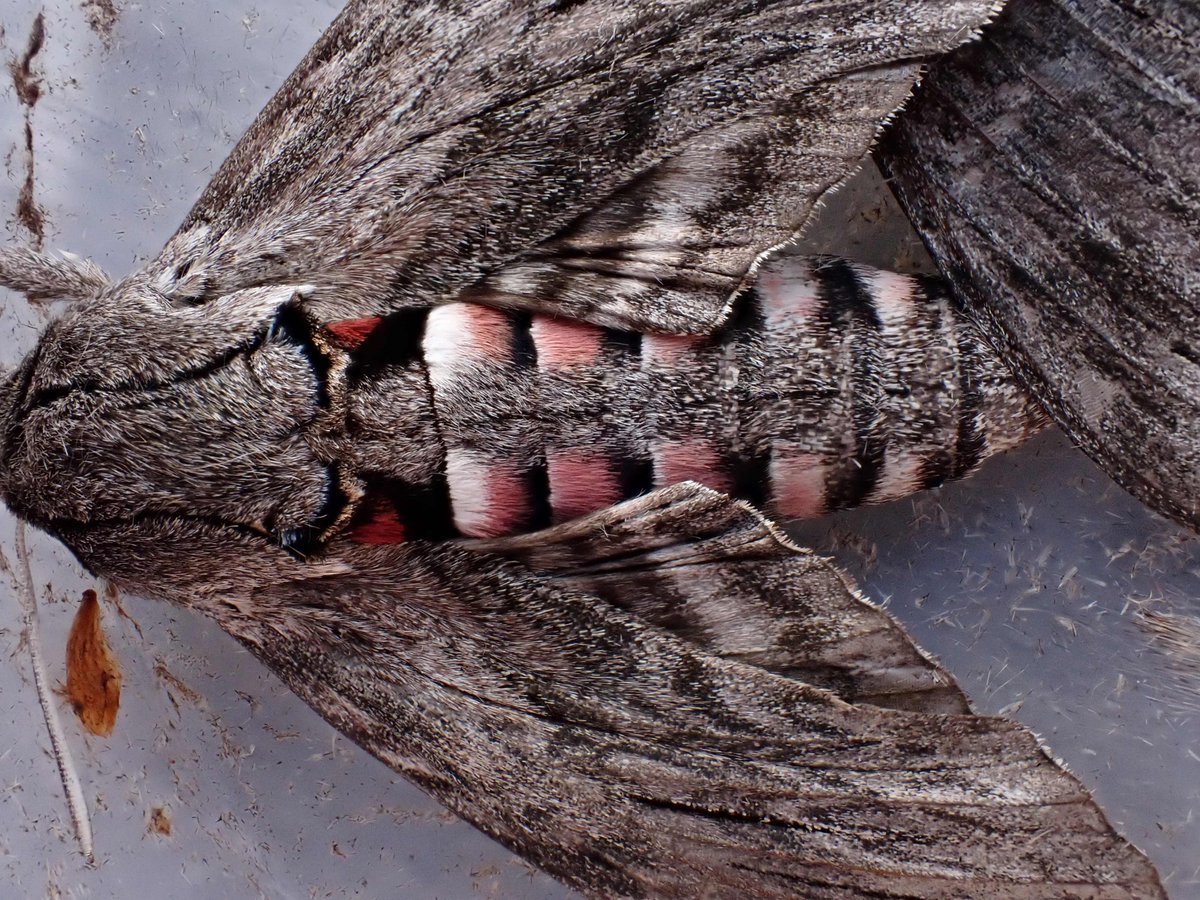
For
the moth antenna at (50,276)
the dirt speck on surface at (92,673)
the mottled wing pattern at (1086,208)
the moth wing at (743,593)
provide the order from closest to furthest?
1. the mottled wing pattern at (1086,208)
2. the moth wing at (743,593)
3. the moth antenna at (50,276)
4. the dirt speck on surface at (92,673)

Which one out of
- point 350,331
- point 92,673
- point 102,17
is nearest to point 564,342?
point 350,331

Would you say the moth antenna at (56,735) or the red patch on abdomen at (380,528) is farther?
the moth antenna at (56,735)

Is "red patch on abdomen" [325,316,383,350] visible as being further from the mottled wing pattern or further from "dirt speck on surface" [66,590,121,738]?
"dirt speck on surface" [66,590,121,738]

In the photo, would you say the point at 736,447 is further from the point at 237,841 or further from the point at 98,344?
the point at 237,841

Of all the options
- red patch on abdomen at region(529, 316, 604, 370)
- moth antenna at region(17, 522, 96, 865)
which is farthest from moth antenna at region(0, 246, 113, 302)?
red patch on abdomen at region(529, 316, 604, 370)

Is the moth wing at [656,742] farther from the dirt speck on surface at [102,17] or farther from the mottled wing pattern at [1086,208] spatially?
the dirt speck on surface at [102,17]

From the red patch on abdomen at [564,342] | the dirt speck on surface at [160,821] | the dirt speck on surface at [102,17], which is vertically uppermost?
the dirt speck on surface at [102,17]

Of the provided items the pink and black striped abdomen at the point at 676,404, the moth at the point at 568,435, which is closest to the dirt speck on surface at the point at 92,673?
the moth at the point at 568,435
